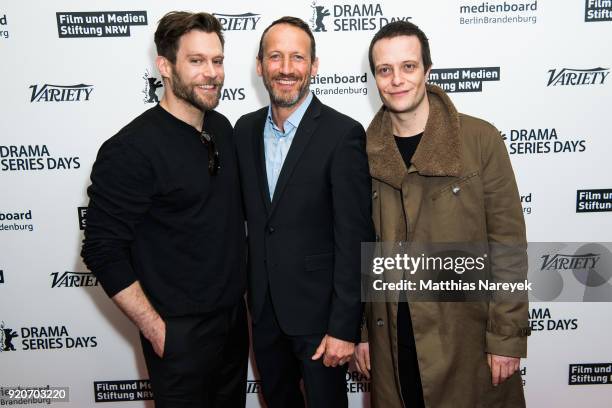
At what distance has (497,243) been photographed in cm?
181

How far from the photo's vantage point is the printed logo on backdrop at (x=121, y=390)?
3.05 metres

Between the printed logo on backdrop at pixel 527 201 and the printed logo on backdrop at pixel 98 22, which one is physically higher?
the printed logo on backdrop at pixel 98 22

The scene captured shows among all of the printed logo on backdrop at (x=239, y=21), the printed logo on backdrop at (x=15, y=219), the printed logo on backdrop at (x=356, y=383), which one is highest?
the printed logo on backdrop at (x=239, y=21)

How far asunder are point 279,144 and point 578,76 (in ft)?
6.09

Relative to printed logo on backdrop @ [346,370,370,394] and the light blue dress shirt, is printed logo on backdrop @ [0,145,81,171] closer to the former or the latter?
the light blue dress shirt

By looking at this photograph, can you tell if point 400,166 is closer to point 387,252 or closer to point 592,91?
point 387,252

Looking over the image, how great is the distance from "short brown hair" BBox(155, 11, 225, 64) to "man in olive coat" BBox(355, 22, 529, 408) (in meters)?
0.67

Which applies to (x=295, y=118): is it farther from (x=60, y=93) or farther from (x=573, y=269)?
(x=573, y=269)

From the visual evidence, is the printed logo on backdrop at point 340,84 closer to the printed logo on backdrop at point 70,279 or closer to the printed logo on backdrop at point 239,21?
the printed logo on backdrop at point 239,21

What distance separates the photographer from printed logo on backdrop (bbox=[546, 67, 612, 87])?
2734 millimetres

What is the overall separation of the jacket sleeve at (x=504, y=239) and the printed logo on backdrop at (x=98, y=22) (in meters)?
2.00

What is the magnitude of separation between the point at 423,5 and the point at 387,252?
5.10 ft

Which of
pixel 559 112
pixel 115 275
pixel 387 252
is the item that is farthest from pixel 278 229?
pixel 559 112

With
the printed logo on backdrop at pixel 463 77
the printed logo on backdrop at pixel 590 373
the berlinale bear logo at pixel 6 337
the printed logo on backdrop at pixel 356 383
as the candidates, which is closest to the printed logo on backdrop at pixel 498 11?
the printed logo on backdrop at pixel 463 77
